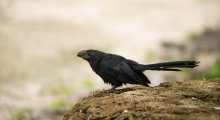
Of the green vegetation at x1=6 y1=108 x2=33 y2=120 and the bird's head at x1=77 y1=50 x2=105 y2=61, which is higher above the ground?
the green vegetation at x1=6 y1=108 x2=33 y2=120

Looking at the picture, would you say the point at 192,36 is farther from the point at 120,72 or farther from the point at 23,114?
the point at 120,72

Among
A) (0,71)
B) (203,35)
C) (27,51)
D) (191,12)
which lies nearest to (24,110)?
(0,71)

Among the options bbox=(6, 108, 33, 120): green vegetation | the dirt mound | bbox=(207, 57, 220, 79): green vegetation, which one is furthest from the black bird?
bbox=(207, 57, 220, 79): green vegetation

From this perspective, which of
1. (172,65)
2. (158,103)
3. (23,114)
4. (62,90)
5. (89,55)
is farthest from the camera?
(62,90)

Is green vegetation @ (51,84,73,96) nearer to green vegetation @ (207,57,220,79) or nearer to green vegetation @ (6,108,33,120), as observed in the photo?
green vegetation @ (6,108,33,120)

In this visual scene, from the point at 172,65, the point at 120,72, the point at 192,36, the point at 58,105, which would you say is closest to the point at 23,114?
the point at 58,105

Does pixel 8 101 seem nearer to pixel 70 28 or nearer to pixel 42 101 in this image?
pixel 42 101
